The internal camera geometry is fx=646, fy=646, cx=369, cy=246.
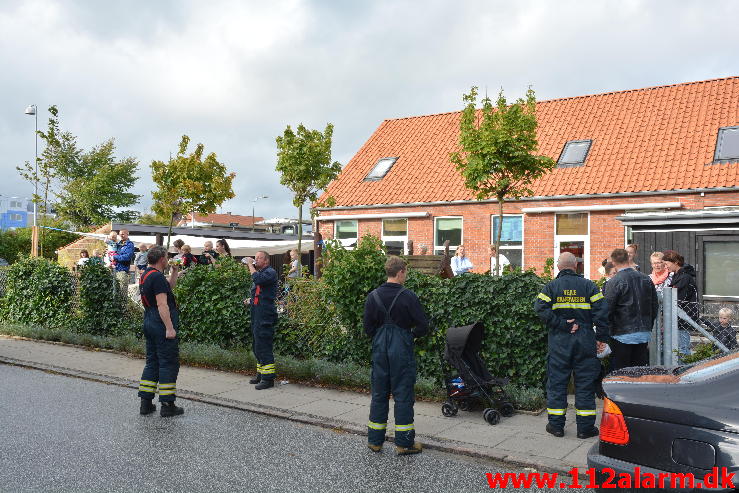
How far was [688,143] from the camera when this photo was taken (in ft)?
63.7

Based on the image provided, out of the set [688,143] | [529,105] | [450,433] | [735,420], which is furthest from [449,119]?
[735,420]

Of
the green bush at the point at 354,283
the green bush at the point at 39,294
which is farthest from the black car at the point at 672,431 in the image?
the green bush at the point at 39,294

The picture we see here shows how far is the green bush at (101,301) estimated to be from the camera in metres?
13.1

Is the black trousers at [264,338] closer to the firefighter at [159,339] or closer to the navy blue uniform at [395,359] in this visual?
the firefighter at [159,339]

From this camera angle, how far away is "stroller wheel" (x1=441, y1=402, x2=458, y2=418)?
703 cm

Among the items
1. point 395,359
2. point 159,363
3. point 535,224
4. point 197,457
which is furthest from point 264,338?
point 535,224

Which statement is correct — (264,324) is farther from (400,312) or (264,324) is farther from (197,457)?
(400,312)

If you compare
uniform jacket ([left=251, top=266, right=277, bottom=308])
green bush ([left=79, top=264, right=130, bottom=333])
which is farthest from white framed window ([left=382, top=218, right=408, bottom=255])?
uniform jacket ([left=251, top=266, right=277, bottom=308])

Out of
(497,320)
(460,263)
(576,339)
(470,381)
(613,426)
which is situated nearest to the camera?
(613,426)

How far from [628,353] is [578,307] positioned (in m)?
1.17

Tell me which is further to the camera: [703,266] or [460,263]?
[703,266]

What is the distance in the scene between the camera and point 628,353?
7035mm

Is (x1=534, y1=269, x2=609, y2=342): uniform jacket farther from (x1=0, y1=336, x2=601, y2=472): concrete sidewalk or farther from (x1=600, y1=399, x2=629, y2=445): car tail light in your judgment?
(x1=600, y1=399, x2=629, y2=445): car tail light

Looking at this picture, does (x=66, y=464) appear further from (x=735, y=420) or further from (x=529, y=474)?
(x=735, y=420)
